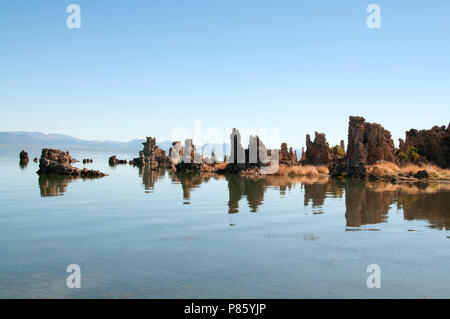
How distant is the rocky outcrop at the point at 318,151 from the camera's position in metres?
69.5

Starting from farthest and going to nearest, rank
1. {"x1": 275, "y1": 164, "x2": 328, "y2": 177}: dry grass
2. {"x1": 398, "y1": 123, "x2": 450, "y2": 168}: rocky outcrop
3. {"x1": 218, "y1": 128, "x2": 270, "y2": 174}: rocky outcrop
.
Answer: {"x1": 218, "y1": 128, "x2": 270, "y2": 174}: rocky outcrop → {"x1": 275, "y1": 164, "x2": 328, "y2": 177}: dry grass → {"x1": 398, "y1": 123, "x2": 450, "y2": 168}: rocky outcrop

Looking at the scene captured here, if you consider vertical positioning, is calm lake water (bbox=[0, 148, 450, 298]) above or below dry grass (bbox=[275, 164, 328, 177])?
below

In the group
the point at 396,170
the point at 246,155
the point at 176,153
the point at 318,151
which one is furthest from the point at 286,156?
the point at 396,170

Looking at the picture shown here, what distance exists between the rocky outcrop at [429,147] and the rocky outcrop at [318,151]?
11.4 metres

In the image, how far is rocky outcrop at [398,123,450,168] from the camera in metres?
62.7

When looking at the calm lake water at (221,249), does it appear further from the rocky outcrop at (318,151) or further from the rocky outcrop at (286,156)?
the rocky outcrop at (286,156)

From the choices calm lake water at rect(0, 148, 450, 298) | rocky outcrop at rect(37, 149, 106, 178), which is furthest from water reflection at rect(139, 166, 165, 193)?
calm lake water at rect(0, 148, 450, 298)

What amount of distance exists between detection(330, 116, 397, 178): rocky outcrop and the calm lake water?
27556mm

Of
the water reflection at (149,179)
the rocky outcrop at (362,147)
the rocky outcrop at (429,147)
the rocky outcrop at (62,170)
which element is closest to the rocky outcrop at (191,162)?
the water reflection at (149,179)

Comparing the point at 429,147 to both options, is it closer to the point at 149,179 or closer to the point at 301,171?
the point at 301,171

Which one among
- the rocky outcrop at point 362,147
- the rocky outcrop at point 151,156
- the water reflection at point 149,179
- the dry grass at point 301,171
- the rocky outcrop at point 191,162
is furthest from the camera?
the rocky outcrop at point 151,156

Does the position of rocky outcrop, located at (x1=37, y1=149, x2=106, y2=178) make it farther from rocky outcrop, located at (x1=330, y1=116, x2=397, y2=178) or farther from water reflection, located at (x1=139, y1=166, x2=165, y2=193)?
rocky outcrop, located at (x1=330, y1=116, x2=397, y2=178)

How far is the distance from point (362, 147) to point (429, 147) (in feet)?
56.1

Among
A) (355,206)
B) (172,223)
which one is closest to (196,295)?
(172,223)
